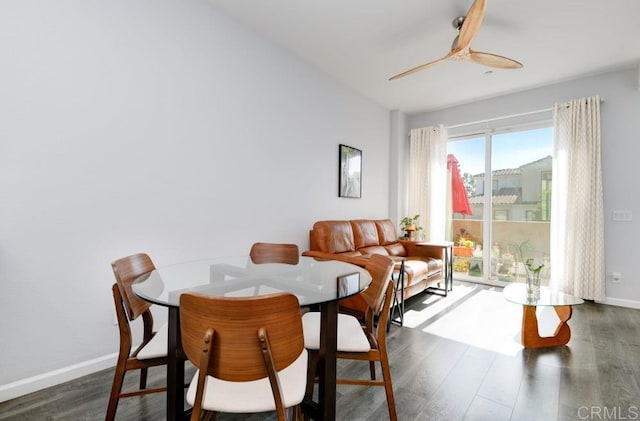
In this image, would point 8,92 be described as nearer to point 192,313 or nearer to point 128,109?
point 128,109

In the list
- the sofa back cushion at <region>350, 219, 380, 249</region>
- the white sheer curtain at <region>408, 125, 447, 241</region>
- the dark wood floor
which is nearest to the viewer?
the dark wood floor

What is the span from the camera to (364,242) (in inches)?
153

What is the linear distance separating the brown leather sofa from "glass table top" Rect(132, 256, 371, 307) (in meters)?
0.88

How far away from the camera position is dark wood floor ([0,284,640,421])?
162cm

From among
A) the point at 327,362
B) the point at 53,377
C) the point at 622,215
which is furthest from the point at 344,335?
the point at 622,215

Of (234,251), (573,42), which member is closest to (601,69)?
(573,42)

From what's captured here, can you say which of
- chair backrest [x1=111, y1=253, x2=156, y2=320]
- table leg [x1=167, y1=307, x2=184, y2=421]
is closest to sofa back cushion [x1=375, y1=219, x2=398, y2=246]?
chair backrest [x1=111, y1=253, x2=156, y2=320]

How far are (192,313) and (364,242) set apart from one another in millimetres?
3093

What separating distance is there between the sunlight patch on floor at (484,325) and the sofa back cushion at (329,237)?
121 cm

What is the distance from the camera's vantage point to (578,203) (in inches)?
146

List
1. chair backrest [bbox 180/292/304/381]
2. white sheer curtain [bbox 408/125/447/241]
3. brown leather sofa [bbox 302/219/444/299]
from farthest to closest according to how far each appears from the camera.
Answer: white sheer curtain [bbox 408/125/447/241] < brown leather sofa [bbox 302/219/444/299] < chair backrest [bbox 180/292/304/381]

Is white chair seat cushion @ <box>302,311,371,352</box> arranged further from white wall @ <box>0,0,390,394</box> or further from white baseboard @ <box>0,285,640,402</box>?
white baseboard @ <box>0,285,640,402</box>

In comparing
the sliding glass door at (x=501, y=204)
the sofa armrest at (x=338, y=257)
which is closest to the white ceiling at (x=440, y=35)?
the sliding glass door at (x=501, y=204)

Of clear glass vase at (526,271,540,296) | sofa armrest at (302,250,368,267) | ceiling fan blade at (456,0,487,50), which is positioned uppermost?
ceiling fan blade at (456,0,487,50)
